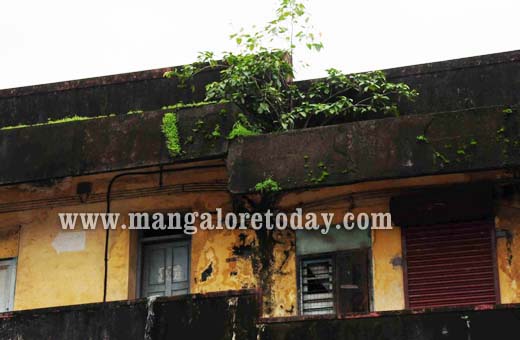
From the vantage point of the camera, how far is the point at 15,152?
12.5 meters

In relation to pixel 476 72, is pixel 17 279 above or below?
below

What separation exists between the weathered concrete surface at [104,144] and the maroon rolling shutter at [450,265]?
7.73ft

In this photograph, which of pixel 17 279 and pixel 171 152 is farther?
pixel 17 279

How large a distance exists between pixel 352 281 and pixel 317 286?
40 cm

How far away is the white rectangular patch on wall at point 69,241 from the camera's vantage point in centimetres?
1280

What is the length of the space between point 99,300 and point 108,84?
270cm

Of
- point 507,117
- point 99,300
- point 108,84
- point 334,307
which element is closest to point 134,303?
point 99,300

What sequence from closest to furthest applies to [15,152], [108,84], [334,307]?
1. [334,307]
2. [15,152]
3. [108,84]

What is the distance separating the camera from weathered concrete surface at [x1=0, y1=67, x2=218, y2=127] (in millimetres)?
13141

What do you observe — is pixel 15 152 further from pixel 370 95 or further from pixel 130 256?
pixel 370 95

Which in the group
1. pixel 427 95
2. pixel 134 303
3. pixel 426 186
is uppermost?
pixel 427 95

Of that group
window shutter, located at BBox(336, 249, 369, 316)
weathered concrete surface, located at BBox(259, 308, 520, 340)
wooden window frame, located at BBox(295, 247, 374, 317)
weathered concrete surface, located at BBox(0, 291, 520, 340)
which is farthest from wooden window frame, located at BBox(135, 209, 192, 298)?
weathered concrete surface, located at BBox(259, 308, 520, 340)

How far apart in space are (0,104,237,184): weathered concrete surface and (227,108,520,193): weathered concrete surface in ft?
1.29

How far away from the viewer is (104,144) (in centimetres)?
1216
